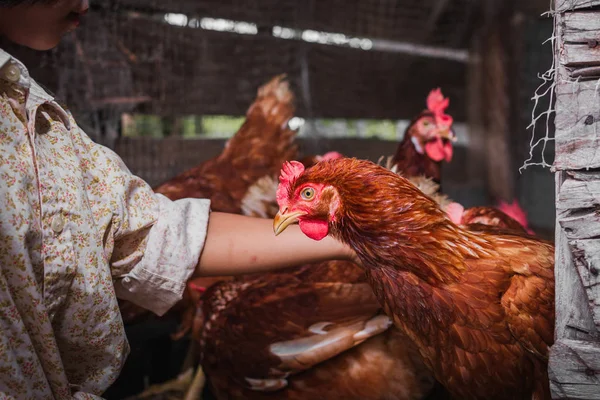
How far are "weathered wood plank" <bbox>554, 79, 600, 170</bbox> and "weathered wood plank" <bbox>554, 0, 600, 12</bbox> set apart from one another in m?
0.08

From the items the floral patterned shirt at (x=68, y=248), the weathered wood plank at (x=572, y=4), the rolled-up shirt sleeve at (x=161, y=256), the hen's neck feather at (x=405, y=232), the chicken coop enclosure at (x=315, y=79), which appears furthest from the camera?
the chicken coop enclosure at (x=315, y=79)

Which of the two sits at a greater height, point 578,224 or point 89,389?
point 578,224

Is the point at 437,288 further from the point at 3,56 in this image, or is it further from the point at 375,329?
the point at 3,56

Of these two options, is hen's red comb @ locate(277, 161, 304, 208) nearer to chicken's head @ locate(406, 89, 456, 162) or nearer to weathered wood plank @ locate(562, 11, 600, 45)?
weathered wood plank @ locate(562, 11, 600, 45)

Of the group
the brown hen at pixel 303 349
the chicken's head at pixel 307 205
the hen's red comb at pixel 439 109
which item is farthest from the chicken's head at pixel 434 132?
the chicken's head at pixel 307 205

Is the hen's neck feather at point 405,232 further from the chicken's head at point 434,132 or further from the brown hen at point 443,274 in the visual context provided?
the chicken's head at point 434,132

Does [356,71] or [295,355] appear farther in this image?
[356,71]

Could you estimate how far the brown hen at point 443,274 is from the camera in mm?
954

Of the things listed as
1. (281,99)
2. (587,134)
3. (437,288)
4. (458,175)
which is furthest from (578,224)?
(458,175)

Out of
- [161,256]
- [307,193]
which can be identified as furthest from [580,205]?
[161,256]

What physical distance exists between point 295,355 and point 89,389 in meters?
0.53

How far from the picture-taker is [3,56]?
908mm

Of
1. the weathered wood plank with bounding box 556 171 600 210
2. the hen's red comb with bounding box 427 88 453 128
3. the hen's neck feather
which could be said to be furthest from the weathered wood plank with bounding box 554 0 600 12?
the hen's red comb with bounding box 427 88 453 128

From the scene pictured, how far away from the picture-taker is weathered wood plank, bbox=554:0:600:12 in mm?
740
